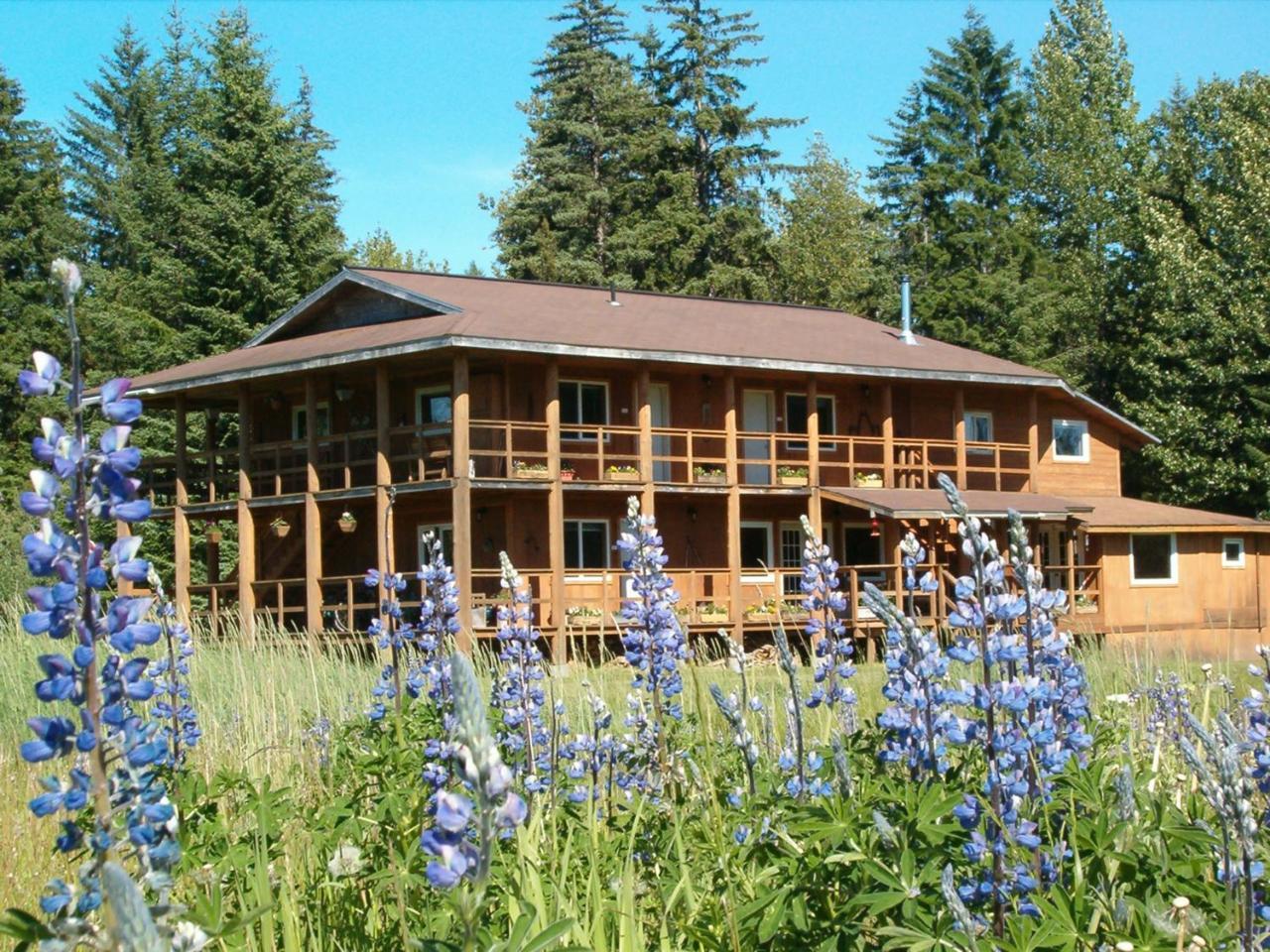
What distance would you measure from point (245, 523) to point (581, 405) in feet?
A: 22.5

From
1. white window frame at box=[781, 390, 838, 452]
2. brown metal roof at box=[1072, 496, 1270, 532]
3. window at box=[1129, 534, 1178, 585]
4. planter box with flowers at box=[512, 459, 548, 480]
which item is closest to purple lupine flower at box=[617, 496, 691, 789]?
planter box with flowers at box=[512, 459, 548, 480]

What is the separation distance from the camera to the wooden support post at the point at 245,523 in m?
30.1

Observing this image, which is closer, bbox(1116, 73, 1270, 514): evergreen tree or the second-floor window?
the second-floor window

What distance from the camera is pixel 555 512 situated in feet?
90.1

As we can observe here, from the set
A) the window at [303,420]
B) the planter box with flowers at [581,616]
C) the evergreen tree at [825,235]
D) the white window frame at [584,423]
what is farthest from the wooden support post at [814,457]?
the evergreen tree at [825,235]

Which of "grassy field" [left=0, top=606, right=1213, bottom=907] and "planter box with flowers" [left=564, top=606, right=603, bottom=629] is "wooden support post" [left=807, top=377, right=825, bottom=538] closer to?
"planter box with flowers" [left=564, top=606, right=603, bottom=629]

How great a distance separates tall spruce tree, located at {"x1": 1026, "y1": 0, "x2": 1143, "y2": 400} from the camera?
4872 centimetres

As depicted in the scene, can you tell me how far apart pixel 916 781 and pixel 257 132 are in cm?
4231

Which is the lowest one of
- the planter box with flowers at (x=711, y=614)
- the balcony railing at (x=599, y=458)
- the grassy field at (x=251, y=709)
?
the planter box with flowers at (x=711, y=614)

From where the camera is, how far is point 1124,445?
40500 mm

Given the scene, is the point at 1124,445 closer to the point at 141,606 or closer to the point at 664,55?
the point at 664,55

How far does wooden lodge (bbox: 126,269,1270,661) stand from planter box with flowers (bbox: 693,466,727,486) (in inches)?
5.4

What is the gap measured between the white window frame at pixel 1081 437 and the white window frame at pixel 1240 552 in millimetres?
3985

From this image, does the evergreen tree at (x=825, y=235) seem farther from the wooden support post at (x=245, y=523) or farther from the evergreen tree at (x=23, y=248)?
the wooden support post at (x=245, y=523)
